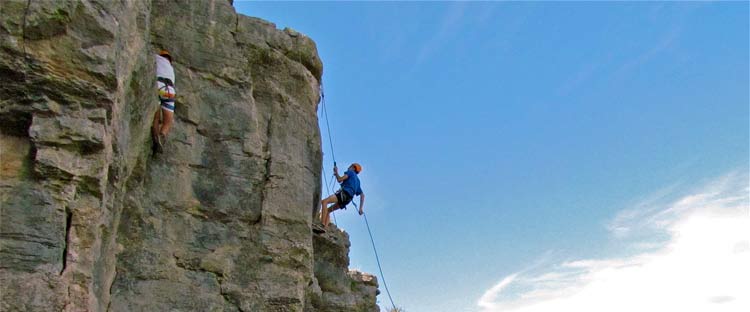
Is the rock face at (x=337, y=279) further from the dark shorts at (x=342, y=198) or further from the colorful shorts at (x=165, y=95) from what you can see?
the colorful shorts at (x=165, y=95)

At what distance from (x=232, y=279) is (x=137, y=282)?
163 centimetres

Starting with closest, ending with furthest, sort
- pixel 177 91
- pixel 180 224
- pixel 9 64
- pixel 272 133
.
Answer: pixel 9 64 < pixel 180 224 < pixel 177 91 < pixel 272 133

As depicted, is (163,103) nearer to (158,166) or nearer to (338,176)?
(158,166)

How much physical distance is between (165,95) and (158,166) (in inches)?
47.6

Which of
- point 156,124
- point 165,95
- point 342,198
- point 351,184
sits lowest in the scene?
point 156,124

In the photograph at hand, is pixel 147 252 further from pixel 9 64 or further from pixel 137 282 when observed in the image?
pixel 9 64

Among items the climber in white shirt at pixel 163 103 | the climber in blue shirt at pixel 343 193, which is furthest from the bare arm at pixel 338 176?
the climber in white shirt at pixel 163 103

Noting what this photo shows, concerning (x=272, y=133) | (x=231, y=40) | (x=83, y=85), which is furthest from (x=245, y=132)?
(x=83, y=85)

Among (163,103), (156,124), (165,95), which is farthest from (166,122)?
(165,95)

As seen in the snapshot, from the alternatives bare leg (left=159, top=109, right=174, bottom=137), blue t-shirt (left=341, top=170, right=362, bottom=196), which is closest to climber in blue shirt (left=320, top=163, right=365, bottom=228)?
blue t-shirt (left=341, top=170, right=362, bottom=196)

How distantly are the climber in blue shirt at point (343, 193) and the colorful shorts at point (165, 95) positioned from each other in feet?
19.1

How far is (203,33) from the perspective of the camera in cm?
1323

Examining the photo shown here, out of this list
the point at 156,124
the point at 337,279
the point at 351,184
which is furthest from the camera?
the point at 351,184

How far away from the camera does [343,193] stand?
56.3 ft
